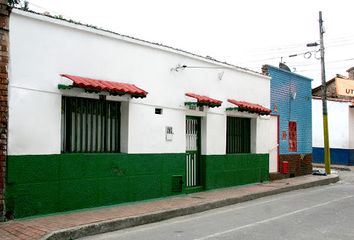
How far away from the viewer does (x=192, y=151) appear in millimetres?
13695

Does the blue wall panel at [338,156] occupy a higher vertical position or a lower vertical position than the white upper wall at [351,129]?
lower

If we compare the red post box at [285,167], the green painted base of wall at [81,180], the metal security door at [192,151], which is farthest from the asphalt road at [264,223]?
the red post box at [285,167]

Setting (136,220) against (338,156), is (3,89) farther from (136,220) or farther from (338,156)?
(338,156)

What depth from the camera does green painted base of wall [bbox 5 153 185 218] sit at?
8.86 m

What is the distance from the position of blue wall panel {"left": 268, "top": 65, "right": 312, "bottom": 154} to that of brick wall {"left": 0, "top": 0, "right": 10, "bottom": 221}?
11.4 meters

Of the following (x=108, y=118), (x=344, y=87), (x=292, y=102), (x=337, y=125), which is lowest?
(x=108, y=118)

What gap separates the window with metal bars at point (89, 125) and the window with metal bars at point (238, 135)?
208 inches

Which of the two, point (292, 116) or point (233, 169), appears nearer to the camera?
point (233, 169)

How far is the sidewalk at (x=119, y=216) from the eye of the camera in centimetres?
785

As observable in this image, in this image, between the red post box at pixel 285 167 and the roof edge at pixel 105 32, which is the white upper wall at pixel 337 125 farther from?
the roof edge at pixel 105 32

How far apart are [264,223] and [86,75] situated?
16.6 feet

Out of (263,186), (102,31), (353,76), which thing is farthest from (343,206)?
(353,76)

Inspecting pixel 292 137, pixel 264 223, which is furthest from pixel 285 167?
pixel 264 223

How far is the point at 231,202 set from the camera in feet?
41.1
